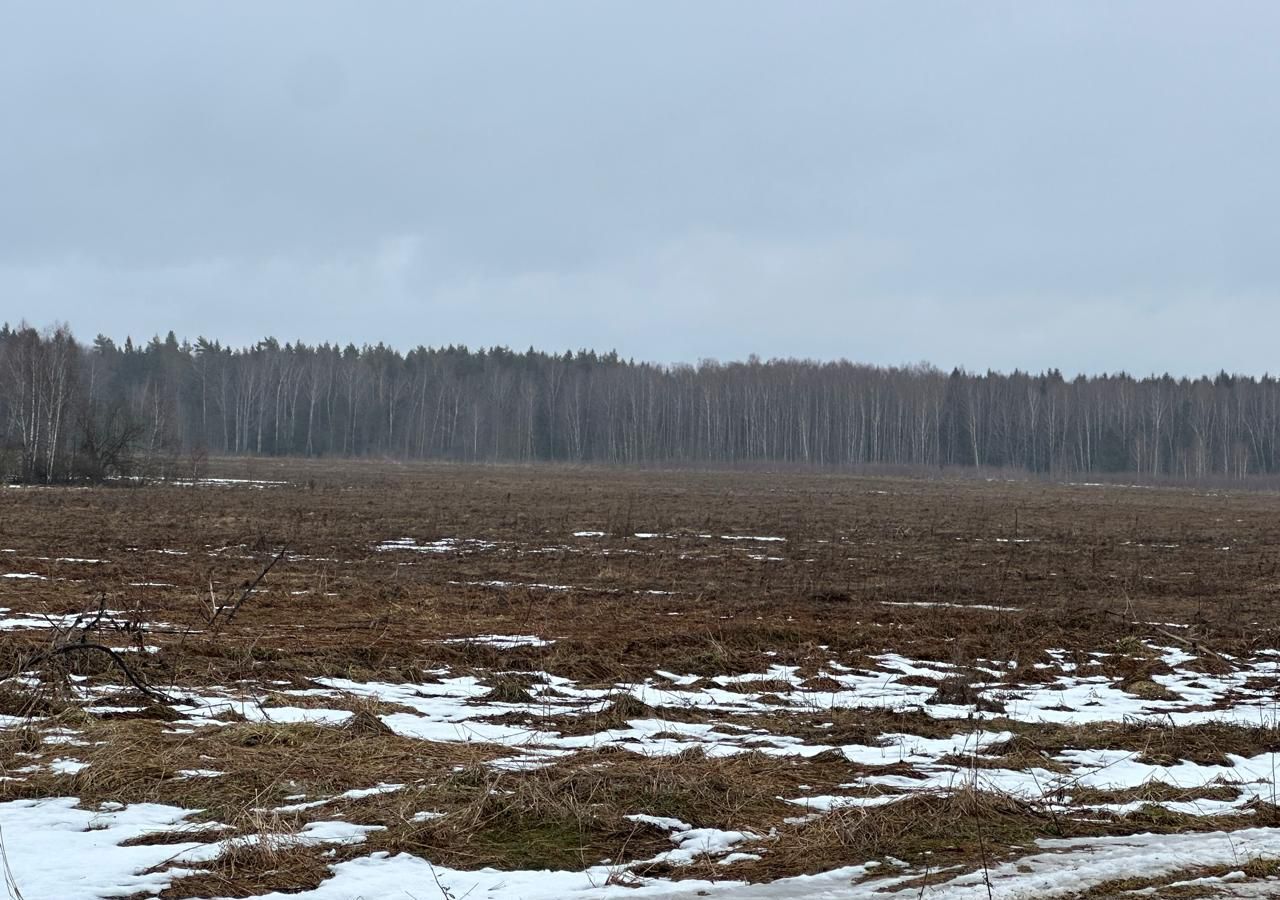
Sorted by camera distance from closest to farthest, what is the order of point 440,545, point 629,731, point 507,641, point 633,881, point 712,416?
1. point 633,881
2. point 629,731
3. point 507,641
4. point 440,545
5. point 712,416

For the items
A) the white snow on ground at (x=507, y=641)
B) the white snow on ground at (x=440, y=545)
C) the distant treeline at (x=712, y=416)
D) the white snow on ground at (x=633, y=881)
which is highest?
the distant treeline at (x=712, y=416)

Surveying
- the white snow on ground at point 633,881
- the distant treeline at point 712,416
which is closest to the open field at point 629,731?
the white snow on ground at point 633,881

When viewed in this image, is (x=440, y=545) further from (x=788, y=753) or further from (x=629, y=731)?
(x=788, y=753)

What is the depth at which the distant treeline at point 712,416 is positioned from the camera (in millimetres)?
108875

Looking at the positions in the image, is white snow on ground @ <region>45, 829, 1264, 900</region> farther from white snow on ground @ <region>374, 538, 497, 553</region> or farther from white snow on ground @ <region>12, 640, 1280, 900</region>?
white snow on ground @ <region>374, 538, 497, 553</region>

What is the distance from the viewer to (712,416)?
112 metres

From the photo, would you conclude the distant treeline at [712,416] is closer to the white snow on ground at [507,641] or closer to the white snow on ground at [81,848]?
the white snow on ground at [507,641]

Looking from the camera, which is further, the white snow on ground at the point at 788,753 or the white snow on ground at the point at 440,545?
the white snow on ground at the point at 440,545

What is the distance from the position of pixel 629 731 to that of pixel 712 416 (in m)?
105

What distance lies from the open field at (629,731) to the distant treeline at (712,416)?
87479mm

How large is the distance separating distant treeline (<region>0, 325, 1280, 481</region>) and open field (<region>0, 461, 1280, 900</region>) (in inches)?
3444

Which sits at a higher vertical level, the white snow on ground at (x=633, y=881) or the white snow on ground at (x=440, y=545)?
the white snow on ground at (x=633, y=881)

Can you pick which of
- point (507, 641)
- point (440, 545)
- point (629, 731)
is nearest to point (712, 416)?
point (440, 545)

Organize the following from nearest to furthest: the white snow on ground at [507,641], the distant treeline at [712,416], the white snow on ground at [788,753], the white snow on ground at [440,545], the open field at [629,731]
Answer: the white snow on ground at [788,753], the open field at [629,731], the white snow on ground at [507,641], the white snow on ground at [440,545], the distant treeline at [712,416]
